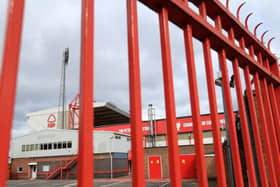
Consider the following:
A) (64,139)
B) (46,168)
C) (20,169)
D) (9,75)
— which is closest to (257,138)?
(9,75)

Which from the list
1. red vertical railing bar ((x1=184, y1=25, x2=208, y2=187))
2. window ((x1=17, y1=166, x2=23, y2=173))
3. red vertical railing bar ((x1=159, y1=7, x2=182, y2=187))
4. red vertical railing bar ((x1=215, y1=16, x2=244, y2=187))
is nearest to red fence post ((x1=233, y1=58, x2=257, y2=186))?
red vertical railing bar ((x1=215, y1=16, x2=244, y2=187))

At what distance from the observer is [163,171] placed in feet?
74.9

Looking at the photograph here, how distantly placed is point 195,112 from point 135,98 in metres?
0.63

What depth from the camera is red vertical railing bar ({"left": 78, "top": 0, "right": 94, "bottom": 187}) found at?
41.1 inches

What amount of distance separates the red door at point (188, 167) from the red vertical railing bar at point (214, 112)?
21.5m

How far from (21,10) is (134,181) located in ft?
3.34

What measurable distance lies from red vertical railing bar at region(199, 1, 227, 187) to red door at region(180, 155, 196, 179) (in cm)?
2149

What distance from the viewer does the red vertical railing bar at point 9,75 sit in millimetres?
830

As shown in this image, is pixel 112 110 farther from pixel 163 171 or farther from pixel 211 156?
pixel 211 156

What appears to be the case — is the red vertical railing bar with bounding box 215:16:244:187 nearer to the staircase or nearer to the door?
the staircase

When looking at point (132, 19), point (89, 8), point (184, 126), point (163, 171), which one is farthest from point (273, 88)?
point (184, 126)

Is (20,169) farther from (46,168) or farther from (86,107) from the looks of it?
(86,107)

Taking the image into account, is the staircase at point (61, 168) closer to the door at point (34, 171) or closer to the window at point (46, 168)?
the window at point (46, 168)

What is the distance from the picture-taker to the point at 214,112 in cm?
196
